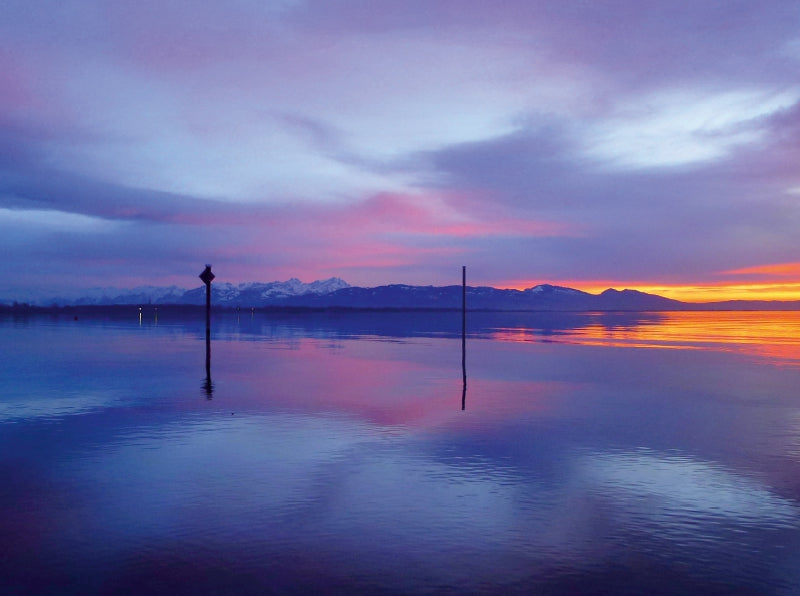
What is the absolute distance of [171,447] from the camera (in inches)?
672

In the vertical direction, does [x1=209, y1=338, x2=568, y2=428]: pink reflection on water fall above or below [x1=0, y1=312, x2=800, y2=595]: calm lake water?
above

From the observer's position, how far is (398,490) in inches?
518

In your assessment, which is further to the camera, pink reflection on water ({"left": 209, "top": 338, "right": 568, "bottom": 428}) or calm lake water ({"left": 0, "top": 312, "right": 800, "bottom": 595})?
pink reflection on water ({"left": 209, "top": 338, "right": 568, "bottom": 428})

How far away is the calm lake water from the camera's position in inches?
360

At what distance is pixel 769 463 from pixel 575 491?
571cm

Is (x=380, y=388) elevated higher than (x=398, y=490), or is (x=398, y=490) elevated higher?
(x=380, y=388)

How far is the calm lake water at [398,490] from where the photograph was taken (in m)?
9.15

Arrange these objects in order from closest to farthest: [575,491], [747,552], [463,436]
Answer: [747,552] < [575,491] < [463,436]

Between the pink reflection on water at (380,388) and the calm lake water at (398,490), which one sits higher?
the pink reflection on water at (380,388)

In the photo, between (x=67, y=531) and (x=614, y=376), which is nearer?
(x=67, y=531)

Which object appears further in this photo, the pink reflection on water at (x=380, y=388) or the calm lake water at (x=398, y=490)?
the pink reflection on water at (x=380, y=388)

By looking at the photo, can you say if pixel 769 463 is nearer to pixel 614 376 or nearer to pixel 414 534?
pixel 414 534

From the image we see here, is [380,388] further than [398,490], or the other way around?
[380,388]

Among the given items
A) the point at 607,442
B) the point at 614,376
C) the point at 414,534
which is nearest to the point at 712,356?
the point at 614,376
